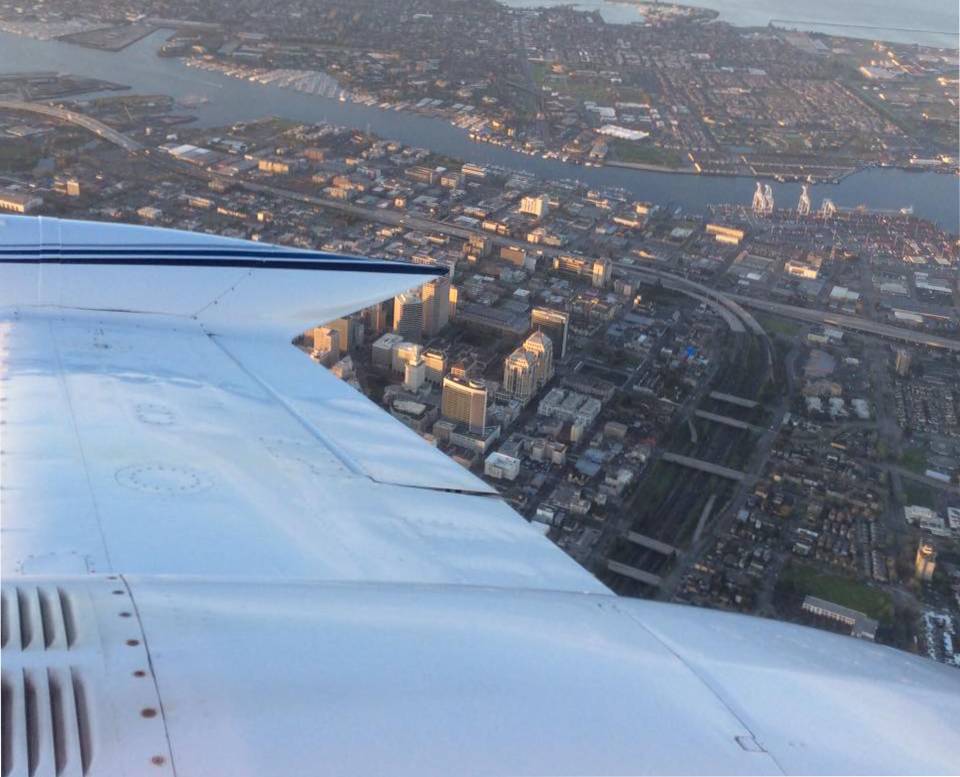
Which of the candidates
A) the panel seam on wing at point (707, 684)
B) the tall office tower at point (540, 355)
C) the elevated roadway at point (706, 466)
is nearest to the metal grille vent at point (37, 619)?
the panel seam on wing at point (707, 684)

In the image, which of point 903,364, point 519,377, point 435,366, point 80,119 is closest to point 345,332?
point 435,366

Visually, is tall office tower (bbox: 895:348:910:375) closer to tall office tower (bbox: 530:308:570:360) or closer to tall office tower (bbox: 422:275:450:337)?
tall office tower (bbox: 530:308:570:360)

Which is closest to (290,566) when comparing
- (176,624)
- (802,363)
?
(176,624)

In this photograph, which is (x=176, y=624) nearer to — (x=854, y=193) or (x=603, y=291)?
(x=603, y=291)

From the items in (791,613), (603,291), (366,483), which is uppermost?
(366,483)

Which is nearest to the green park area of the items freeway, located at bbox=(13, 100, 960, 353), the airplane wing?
freeway, located at bbox=(13, 100, 960, 353)

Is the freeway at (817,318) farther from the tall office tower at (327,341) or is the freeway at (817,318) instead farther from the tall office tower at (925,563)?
the tall office tower at (327,341)
